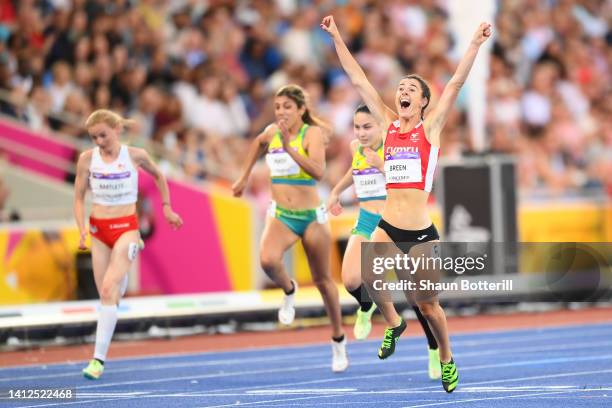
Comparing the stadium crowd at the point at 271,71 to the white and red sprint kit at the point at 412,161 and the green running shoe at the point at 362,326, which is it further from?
the white and red sprint kit at the point at 412,161

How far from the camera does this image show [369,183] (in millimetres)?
13922

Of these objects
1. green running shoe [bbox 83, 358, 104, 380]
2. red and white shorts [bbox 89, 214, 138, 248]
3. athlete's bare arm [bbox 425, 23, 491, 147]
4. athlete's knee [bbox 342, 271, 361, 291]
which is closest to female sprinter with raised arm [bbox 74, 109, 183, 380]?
red and white shorts [bbox 89, 214, 138, 248]

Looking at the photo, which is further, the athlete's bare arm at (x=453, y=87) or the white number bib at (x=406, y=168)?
the white number bib at (x=406, y=168)

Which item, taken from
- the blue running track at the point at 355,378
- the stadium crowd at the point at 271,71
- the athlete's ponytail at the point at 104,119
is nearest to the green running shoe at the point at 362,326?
the blue running track at the point at 355,378

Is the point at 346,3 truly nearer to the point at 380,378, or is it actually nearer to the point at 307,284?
the point at 307,284

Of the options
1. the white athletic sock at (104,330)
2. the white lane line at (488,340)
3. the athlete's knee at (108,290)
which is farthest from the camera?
the white lane line at (488,340)

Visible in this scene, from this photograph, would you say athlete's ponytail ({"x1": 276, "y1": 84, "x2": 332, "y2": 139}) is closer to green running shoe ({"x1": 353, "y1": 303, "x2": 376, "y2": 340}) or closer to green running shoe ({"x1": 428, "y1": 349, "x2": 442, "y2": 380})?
green running shoe ({"x1": 353, "y1": 303, "x2": 376, "y2": 340})

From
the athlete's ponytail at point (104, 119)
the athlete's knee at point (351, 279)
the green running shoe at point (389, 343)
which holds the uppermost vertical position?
the athlete's ponytail at point (104, 119)

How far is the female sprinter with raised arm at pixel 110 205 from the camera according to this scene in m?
13.7

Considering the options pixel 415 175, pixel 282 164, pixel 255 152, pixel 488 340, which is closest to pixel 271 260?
pixel 282 164

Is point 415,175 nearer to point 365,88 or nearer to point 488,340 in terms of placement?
point 365,88

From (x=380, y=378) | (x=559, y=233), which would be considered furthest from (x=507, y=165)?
(x=380, y=378)

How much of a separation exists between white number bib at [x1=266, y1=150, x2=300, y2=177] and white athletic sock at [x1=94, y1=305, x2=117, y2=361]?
6.94 ft

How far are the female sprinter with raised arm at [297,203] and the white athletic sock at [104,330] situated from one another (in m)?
1.67
